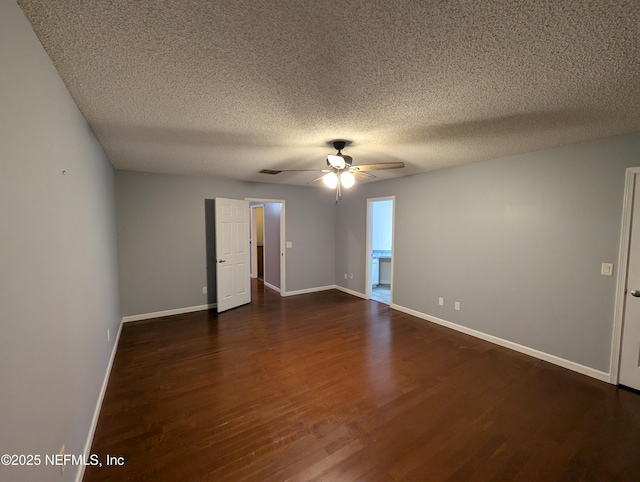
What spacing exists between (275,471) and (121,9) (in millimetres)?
2502

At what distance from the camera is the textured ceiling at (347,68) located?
Result: 1.08 m

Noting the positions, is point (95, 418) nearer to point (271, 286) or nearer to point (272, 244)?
point (271, 286)

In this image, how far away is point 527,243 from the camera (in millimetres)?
3186

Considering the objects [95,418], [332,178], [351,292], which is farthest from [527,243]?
[95,418]

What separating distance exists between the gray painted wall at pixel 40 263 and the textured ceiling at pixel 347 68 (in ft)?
0.71

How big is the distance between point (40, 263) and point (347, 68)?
5.76 ft

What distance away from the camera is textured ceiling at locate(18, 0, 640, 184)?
1.08m

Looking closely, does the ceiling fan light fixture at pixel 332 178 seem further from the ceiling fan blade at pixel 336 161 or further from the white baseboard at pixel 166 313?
the white baseboard at pixel 166 313

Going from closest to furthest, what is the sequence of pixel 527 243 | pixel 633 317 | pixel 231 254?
pixel 633 317, pixel 527 243, pixel 231 254

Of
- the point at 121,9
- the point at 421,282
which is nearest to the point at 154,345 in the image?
the point at 121,9

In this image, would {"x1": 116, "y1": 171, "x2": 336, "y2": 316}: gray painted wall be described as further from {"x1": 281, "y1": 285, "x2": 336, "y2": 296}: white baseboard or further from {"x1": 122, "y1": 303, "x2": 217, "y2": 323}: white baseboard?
{"x1": 281, "y1": 285, "x2": 336, "y2": 296}: white baseboard

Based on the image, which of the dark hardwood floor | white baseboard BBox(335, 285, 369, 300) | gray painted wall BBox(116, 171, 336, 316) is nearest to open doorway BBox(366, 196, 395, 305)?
white baseboard BBox(335, 285, 369, 300)

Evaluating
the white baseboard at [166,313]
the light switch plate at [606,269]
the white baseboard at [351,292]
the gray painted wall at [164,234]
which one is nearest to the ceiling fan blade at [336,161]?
the light switch plate at [606,269]

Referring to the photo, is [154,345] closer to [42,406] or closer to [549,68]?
[42,406]
